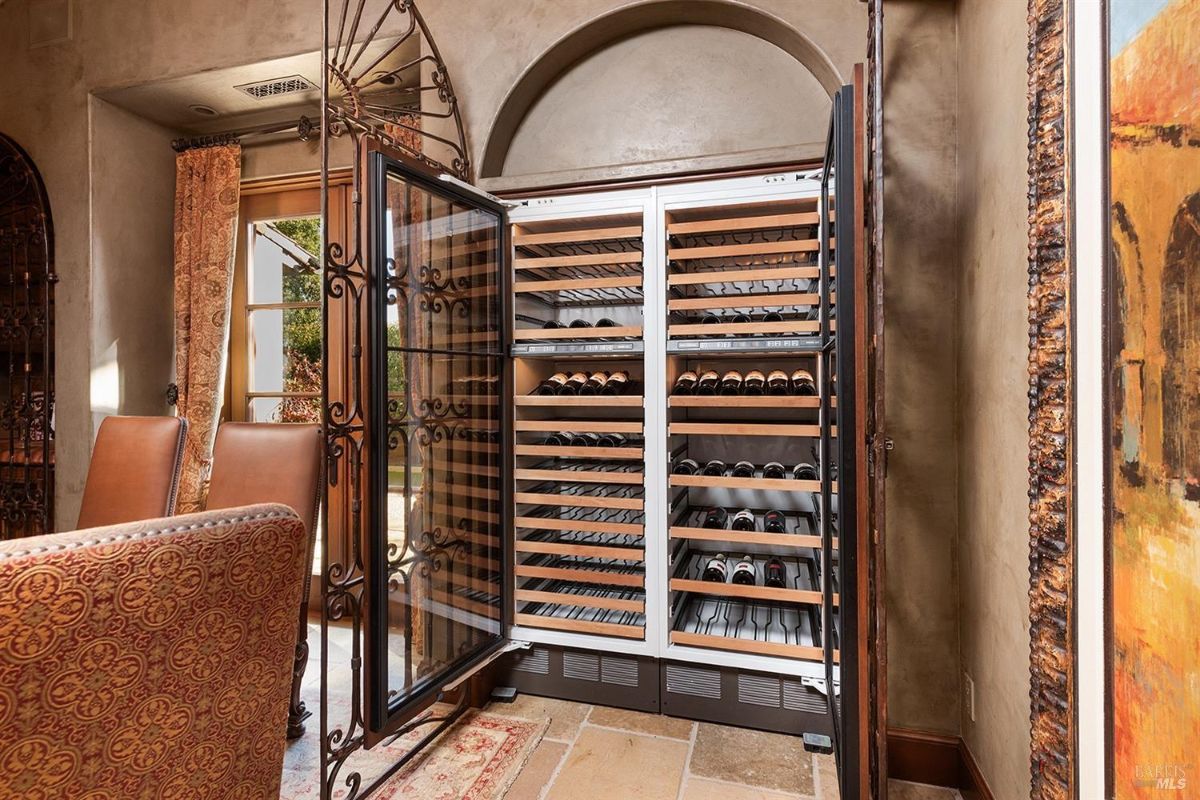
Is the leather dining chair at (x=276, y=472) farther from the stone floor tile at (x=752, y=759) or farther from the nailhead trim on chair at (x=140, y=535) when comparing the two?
the stone floor tile at (x=752, y=759)

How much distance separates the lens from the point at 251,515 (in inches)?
29.8

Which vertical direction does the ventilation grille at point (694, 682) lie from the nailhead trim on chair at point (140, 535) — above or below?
below

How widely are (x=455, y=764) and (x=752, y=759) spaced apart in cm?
98

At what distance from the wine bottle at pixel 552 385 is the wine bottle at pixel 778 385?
2.64 feet

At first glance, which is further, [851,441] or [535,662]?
[535,662]

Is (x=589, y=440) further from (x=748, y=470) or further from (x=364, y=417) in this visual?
(x=364, y=417)

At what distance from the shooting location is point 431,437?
6.63 feet

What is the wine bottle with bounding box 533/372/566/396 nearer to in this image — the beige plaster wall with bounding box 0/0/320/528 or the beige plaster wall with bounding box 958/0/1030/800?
the beige plaster wall with bounding box 958/0/1030/800

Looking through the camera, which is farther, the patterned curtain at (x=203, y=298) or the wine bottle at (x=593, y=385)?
the patterned curtain at (x=203, y=298)

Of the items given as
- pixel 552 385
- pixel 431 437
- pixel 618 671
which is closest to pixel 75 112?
pixel 431 437

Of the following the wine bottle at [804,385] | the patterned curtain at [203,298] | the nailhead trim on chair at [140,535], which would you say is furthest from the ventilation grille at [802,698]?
the patterned curtain at [203,298]

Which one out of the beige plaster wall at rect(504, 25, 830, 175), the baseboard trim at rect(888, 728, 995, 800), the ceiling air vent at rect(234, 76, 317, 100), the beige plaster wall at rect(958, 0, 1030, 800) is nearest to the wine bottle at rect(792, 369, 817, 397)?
the beige plaster wall at rect(958, 0, 1030, 800)

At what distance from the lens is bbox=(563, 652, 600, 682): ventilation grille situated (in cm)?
222

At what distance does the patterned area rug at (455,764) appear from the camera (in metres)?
1.76
